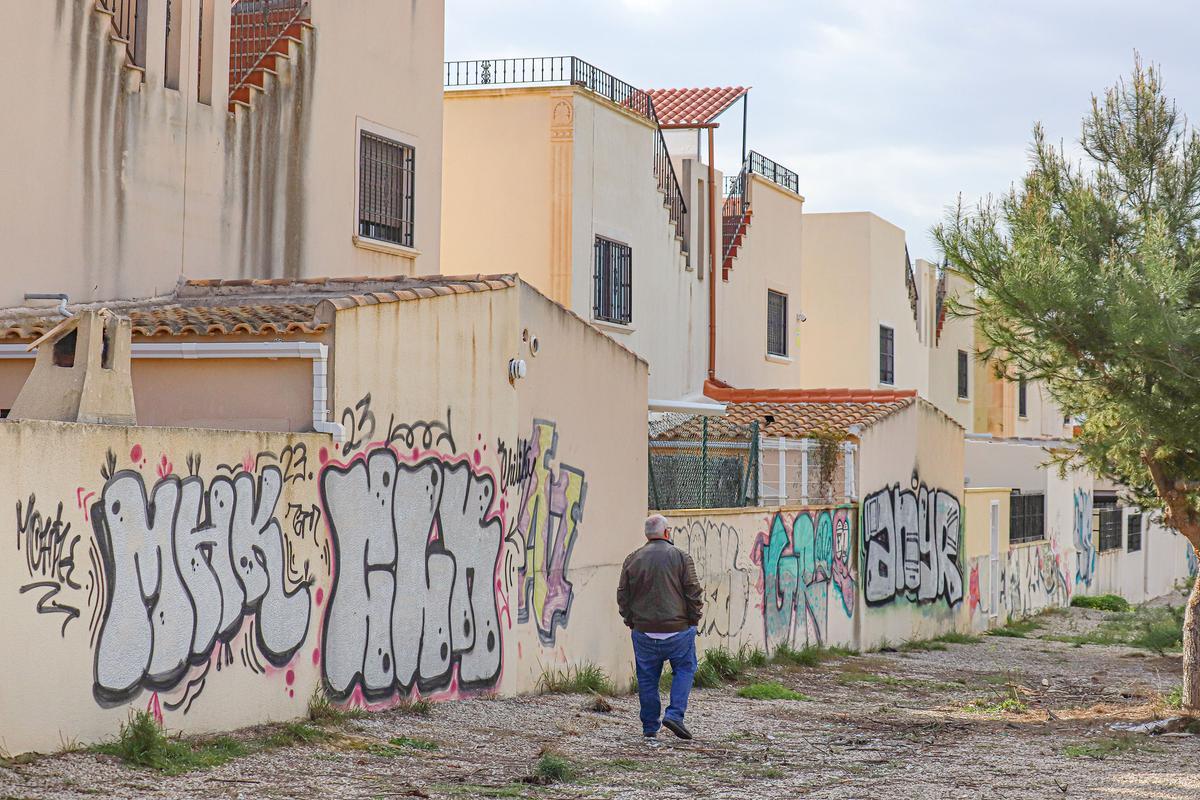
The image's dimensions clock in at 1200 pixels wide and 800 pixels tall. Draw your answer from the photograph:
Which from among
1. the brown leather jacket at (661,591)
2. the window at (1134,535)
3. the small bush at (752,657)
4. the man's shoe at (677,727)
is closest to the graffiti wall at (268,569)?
the brown leather jacket at (661,591)

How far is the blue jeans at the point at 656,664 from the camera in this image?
10891 millimetres

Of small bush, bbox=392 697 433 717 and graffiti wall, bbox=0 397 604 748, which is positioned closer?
graffiti wall, bbox=0 397 604 748

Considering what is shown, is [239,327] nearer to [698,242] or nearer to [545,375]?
[545,375]

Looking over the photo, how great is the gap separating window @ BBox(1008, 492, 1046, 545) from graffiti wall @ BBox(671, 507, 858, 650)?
10.0 metres

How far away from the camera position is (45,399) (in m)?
9.23

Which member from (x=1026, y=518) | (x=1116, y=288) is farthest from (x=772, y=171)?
(x=1116, y=288)

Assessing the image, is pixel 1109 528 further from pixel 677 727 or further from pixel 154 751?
pixel 154 751

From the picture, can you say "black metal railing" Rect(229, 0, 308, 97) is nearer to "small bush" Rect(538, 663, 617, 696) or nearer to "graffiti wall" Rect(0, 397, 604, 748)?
"graffiti wall" Rect(0, 397, 604, 748)

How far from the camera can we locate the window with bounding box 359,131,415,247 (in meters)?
16.6

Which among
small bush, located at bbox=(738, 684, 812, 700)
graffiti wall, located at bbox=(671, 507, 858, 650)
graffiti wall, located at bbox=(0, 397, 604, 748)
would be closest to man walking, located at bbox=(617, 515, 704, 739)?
graffiti wall, located at bbox=(0, 397, 604, 748)

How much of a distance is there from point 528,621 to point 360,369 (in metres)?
3.27

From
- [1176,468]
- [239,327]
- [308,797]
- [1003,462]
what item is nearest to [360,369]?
[239,327]

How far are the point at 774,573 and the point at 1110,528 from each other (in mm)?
21853

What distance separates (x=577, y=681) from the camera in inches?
532
